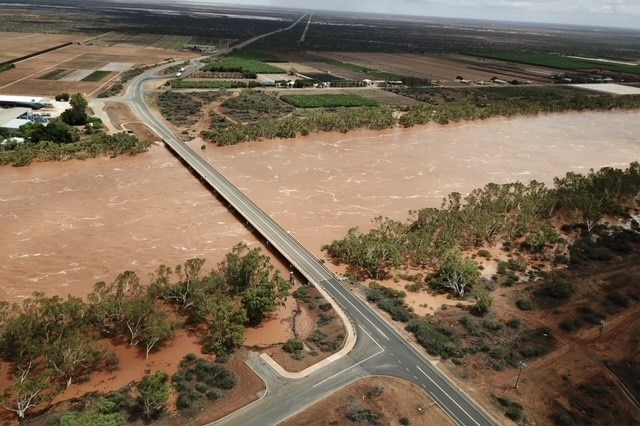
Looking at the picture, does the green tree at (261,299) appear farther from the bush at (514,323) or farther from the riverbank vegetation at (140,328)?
the bush at (514,323)

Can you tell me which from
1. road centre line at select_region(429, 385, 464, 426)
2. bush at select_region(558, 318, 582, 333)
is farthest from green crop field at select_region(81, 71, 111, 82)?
bush at select_region(558, 318, 582, 333)

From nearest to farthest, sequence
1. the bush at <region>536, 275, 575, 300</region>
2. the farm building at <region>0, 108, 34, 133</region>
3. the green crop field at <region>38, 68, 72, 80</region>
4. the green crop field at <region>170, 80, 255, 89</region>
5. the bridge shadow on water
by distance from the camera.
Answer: the bush at <region>536, 275, 575, 300</region> < the bridge shadow on water < the farm building at <region>0, 108, 34, 133</region> < the green crop field at <region>170, 80, 255, 89</region> < the green crop field at <region>38, 68, 72, 80</region>

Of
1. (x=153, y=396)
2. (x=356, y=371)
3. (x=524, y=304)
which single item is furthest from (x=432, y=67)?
(x=153, y=396)

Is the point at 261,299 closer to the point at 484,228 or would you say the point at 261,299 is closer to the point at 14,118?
the point at 484,228

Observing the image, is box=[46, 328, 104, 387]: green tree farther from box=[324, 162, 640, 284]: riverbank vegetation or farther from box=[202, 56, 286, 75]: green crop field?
box=[202, 56, 286, 75]: green crop field

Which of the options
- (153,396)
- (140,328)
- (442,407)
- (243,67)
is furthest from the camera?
(243,67)

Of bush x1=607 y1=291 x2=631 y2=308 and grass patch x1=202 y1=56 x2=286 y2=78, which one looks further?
grass patch x1=202 y1=56 x2=286 y2=78

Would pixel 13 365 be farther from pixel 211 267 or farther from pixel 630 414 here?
pixel 630 414
